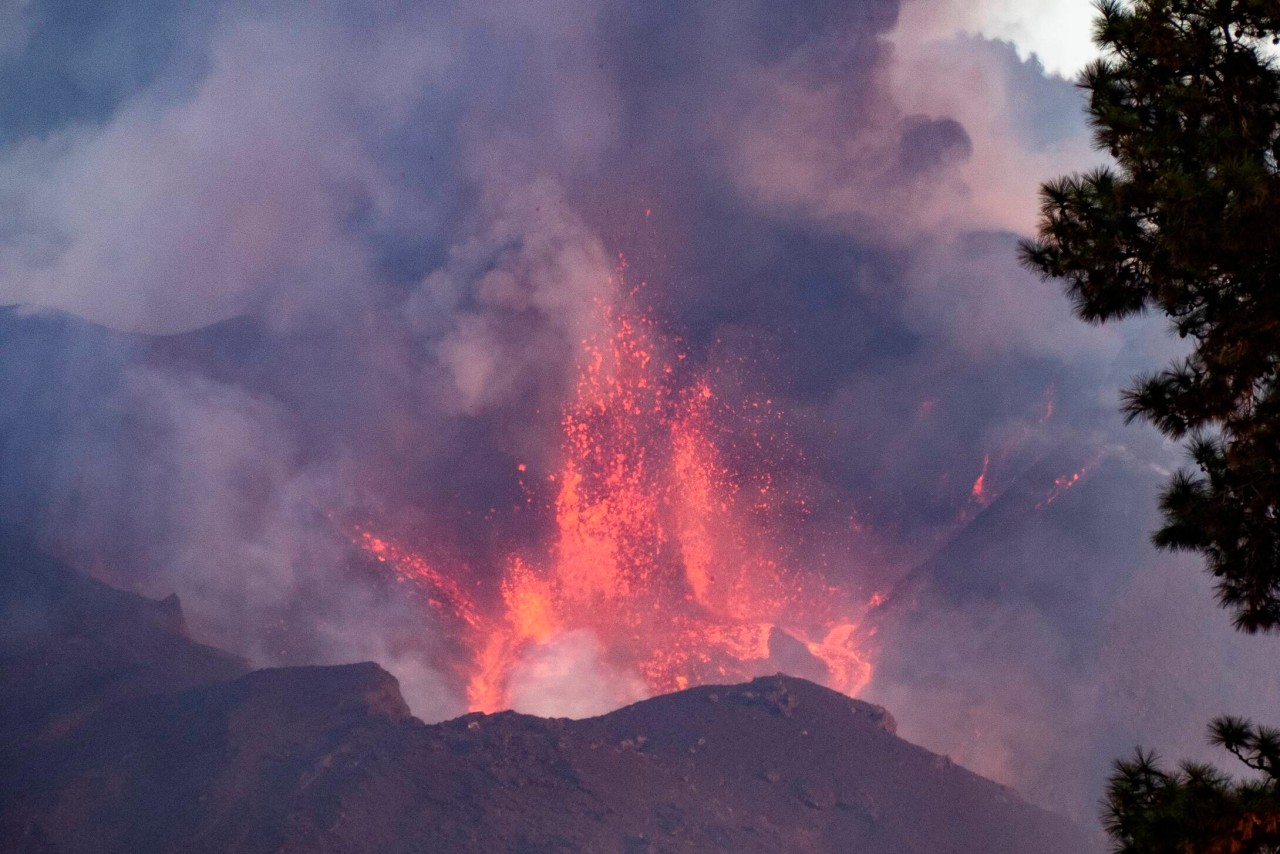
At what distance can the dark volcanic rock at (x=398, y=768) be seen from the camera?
119ft

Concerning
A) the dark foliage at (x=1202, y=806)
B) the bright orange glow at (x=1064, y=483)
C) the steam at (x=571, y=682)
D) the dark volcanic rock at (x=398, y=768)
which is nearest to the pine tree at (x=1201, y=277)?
the dark foliage at (x=1202, y=806)

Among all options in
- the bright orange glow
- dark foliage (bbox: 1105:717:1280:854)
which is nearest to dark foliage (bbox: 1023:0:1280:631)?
dark foliage (bbox: 1105:717:1280:854)

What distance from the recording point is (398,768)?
3978cm

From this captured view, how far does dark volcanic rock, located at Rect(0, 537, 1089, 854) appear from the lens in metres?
36.2

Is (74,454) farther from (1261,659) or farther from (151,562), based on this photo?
(1261,659)

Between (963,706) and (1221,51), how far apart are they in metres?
63.3

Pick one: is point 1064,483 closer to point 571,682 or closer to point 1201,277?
point 571,682

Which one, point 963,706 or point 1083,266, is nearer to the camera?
point 1083,266

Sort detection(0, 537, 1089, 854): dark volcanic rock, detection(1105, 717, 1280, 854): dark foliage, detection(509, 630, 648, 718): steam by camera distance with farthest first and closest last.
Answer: detection(509, 630, 648, 718): steam < detection(0, 537, 1089, 854): dark volcanic rock < detection(1105, 717, 1280, 854): dark foliage

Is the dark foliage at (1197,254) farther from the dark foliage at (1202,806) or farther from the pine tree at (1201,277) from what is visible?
the dark foliage at (1202,806)

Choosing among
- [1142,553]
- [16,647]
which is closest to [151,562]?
[16,647]

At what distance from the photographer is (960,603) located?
76500 mm

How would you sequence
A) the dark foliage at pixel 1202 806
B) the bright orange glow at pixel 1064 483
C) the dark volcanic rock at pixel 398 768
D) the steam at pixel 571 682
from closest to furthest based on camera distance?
the dark foliage at pixel 1202 806 < the dark volcanic rock at pixel 398 768 < the steam at pixel 571 682 < the bright orange glow at pixel 1064 483

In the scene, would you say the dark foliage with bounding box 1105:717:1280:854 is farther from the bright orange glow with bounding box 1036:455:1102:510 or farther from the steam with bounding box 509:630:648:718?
the bright orange glow with bounding box 1036:455:1102:510
